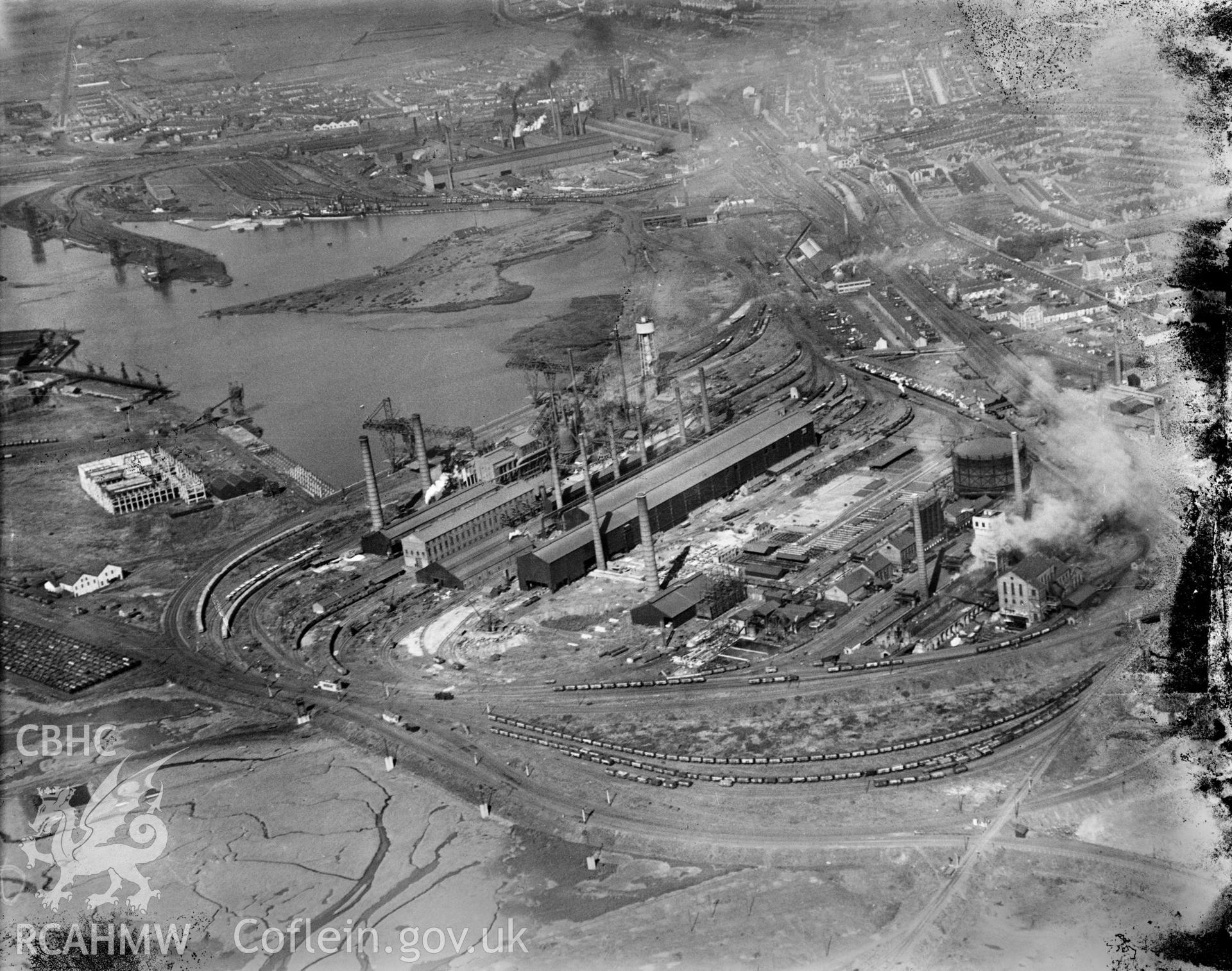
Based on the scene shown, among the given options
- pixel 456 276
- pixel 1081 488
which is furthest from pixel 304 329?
pixel 1081 488

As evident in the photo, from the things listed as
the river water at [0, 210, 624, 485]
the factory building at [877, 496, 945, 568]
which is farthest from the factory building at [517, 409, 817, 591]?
the river water at [0, 210, 624, 485]

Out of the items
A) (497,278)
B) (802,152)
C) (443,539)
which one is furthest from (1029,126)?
(443,539)

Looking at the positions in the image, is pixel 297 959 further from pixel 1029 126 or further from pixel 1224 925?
pixel 1029 126

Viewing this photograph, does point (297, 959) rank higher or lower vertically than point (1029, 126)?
lower

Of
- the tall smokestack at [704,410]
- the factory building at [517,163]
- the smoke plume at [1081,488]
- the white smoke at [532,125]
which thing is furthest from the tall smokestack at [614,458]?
the white smoke at [532,125]

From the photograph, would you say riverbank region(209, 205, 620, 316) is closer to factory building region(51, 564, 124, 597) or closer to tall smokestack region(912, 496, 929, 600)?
factory building region(51, 564, 124, 597)

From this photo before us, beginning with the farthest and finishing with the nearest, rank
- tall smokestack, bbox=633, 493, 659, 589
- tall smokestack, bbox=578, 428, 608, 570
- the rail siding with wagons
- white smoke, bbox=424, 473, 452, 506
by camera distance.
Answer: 1. white smoke, bbox=424, 473, 452, 506
2. tall smokestack, bbox=578, 428, 608, 570
3. tall smokestack, bbox=633, 493, 659, 589
4. the rail siding with wagons

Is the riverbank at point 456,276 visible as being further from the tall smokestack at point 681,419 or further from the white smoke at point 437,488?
the white smoke at point 437,488
